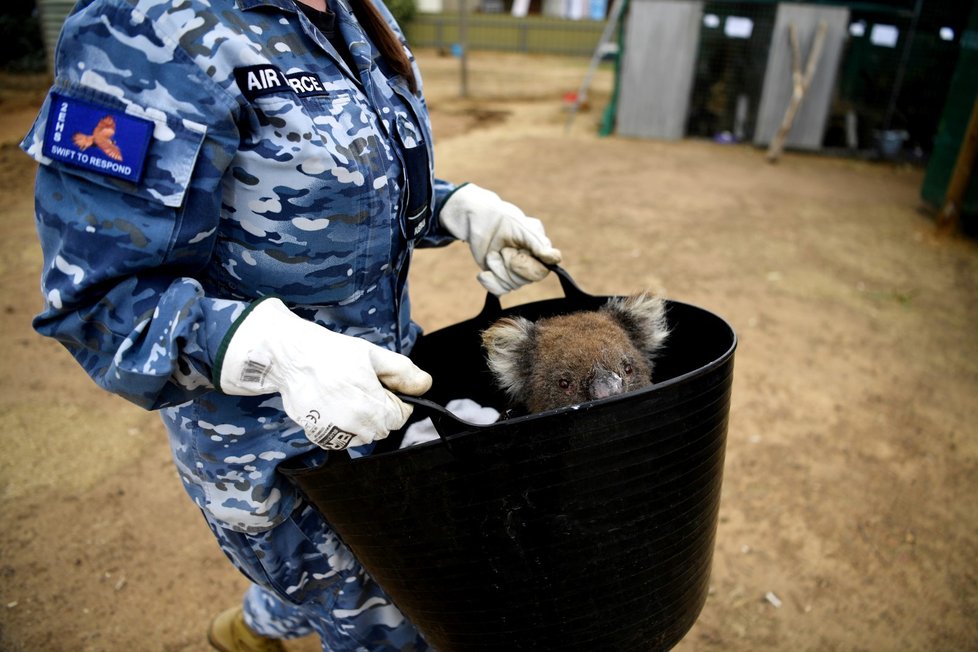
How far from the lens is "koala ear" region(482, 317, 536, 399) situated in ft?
5.63

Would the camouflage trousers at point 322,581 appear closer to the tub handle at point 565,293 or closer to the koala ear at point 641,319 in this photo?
the tub handle at point 565,293

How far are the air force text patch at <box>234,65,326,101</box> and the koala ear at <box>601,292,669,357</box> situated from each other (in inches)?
39.2

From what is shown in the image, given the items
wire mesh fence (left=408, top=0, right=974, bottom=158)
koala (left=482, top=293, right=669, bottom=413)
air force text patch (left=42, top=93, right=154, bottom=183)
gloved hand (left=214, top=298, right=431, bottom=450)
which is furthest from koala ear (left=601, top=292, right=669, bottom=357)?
wire mesh fence (left=408, top=0, right=974, bottom=158)

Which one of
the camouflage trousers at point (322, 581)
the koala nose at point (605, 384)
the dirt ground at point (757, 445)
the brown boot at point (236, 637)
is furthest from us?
the dirt ground at point (757, 445)

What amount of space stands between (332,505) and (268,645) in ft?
4.08

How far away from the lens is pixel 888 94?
9555 millimetres

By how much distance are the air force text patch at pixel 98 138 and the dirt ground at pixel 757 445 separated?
6.33ft

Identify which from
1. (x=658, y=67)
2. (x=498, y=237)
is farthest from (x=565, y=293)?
(x=658, y=67)

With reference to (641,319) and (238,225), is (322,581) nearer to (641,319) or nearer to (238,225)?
(238,225)

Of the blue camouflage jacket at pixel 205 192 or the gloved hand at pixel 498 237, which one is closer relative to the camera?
the blue camouflage jacket at pixel 205 192

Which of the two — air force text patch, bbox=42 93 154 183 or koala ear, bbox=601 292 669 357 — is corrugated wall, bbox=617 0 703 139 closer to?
koala ear, bbox=601 292 669 357

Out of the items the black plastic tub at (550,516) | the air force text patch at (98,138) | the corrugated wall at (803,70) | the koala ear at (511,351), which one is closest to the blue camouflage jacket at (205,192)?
the air force text patch at (98,138)

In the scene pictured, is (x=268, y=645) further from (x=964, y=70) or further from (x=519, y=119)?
(x=519, y=119)

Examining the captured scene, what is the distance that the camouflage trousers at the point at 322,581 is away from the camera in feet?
4.92
